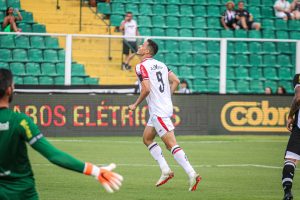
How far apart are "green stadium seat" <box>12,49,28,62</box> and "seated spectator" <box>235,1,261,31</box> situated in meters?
8.91

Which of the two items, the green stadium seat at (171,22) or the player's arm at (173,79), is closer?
the player's arm at (173,79)

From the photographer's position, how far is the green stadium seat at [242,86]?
85.3ft

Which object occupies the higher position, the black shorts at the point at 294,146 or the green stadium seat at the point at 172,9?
the green stadium seat at the point at 172,9

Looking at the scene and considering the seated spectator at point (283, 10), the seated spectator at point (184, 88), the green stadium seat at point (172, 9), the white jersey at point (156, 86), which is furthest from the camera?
the seated spectator at point (283, 10)

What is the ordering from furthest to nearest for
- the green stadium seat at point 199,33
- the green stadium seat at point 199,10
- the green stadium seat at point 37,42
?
1. the green stadium seat at point 199,10
2. the green stadium seat at point 199,33
3. the green stadium seat at point 37,42

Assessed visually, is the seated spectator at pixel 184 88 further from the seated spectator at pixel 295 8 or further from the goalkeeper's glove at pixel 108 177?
the goalkeeper's glove at pixel 108 177

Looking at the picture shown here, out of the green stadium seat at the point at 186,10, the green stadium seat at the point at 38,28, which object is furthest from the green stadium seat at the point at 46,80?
the green stadium seat at the point at 186,10

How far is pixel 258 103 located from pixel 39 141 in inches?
770

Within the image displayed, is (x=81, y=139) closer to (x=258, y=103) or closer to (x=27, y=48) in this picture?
(x=27, y=48)

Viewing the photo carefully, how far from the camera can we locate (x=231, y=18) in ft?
97.5

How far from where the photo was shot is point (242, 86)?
25984 mm

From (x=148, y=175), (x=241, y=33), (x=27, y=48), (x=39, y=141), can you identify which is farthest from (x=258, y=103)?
(x=39, y=141)

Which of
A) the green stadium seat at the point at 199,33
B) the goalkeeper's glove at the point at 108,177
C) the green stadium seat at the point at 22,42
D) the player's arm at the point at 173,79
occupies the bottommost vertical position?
the goalkeeper's glove at the point at 108,177

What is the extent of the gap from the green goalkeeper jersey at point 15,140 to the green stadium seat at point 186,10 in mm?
23900
